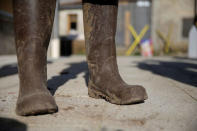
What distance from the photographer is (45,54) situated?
1.17 m

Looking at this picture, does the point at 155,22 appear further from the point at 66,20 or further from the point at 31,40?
the point at 31,40

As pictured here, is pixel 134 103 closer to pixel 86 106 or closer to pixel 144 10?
pixel 86 106

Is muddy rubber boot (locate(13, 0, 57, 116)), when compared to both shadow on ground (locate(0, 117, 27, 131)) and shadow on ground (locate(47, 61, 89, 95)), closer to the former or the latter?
shadow on ground (locate(0, 117, 27, 131))

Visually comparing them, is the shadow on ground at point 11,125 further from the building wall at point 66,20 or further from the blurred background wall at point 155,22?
the building wall at point 66,20

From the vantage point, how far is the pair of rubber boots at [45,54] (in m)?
1.04

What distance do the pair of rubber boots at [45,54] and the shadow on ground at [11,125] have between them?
71mm

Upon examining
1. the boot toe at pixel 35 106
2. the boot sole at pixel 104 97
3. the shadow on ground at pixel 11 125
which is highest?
the boot toe at pixel 35 106

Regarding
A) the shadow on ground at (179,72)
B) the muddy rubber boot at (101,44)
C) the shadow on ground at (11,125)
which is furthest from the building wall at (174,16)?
the shadow on ground at (11,125)

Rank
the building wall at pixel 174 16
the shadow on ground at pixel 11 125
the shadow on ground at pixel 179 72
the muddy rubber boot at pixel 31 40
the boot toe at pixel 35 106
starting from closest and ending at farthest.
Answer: the shadow on ground at pixel 11 125
the boot toe at pixel 35 106
the muddy rubber boot at pixel 31 40
the shadow on ground at pixel 179 72
the building wall at pixel 174 16

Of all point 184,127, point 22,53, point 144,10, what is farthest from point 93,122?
point 144,10

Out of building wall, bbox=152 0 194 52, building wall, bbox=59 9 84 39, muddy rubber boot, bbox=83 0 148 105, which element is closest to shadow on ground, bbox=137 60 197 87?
muddy rubber boot, bbox=83 0 148 105

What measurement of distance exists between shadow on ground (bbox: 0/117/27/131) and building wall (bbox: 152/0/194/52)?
924 cm

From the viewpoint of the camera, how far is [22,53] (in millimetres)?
1099

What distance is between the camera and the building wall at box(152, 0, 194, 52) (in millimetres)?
9570
